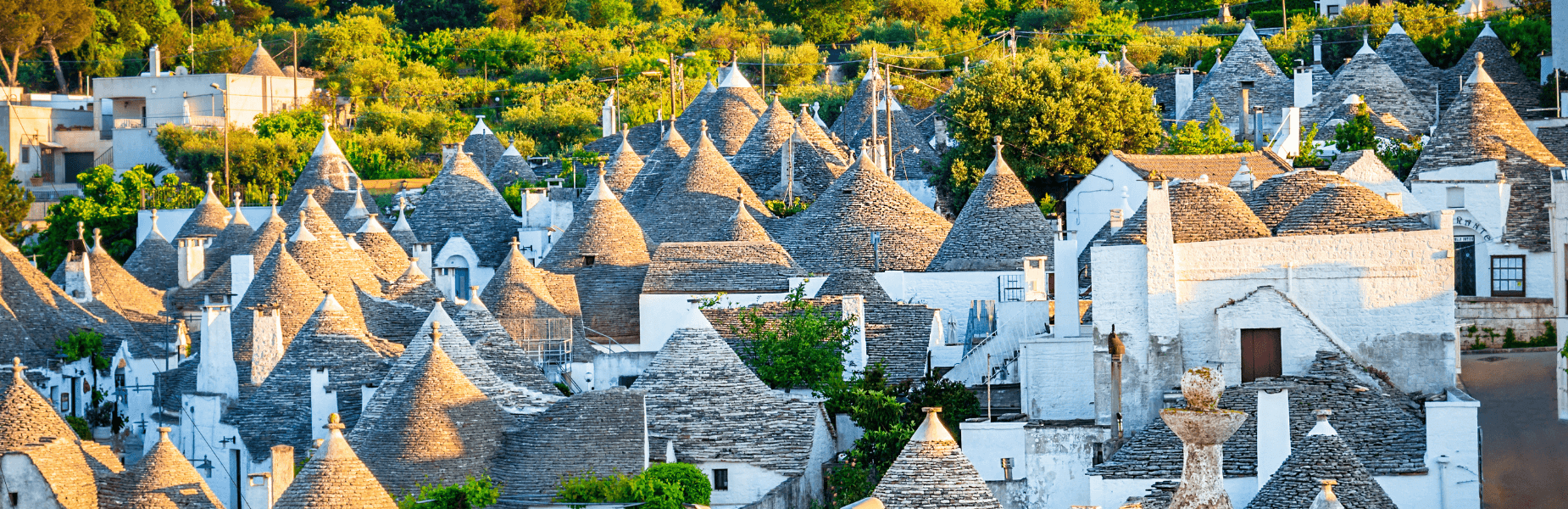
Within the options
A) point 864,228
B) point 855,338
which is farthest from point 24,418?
point 864,228

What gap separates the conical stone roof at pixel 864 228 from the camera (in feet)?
141

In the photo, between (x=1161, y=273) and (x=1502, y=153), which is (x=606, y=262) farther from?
(x=1502, y=153)

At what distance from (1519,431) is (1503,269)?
21.2ft

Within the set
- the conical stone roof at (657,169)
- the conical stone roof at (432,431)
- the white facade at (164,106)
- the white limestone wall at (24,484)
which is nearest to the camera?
the white limestone wall at (24,484)

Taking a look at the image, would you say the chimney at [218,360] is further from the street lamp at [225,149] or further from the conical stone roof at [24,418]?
the street lamp at [225,149]

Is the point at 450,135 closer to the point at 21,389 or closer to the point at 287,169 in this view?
the point at 287,169

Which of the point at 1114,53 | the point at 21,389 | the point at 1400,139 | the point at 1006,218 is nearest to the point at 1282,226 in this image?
the point at 1006,218

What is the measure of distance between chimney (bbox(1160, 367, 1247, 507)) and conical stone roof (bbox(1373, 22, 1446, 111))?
3665cm

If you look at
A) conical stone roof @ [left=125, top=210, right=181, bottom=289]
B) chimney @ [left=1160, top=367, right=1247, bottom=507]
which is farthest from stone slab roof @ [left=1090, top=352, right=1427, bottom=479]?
conical stone roof @ [left=125, top=210, right=181, bottom=289]

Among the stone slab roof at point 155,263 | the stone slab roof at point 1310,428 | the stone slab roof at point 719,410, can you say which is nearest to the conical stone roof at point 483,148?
the stone slab roof at point 155,263

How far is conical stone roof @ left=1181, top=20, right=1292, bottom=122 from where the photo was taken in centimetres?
5334

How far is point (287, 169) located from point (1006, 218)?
120 ft

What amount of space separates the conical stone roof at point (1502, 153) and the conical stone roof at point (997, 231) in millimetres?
7507

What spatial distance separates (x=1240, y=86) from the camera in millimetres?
54406
